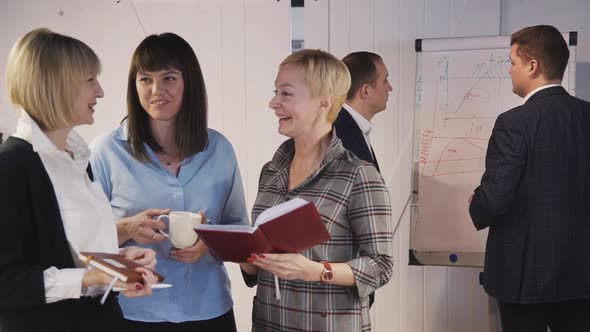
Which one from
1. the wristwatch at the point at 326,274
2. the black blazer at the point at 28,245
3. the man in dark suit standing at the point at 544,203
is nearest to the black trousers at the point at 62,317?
the black blazer at the point at 28,245

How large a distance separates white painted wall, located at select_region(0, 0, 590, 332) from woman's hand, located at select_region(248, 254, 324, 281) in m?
1.86

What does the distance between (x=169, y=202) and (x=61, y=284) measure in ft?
1.76

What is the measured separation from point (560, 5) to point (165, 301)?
2.66m

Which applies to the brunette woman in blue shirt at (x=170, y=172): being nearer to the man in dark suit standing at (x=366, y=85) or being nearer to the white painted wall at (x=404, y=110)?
the man in dark suit standing at (x=366, y=85)

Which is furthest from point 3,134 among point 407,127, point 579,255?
point 579,255

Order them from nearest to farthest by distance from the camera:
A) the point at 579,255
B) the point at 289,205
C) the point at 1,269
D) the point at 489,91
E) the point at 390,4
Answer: the point at 1,269, the point at 289,205, the point at 579,255, the point at 489,91, the point at 390,4

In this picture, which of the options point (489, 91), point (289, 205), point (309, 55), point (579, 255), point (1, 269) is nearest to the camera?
point (1, 269)

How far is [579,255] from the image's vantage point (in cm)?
233

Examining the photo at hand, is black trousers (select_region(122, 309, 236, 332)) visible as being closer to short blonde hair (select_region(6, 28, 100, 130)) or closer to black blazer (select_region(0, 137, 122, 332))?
black blazer (select_region(0, 137, 122, 332))

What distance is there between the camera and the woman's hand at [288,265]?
1502mm

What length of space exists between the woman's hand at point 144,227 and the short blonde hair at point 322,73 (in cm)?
52

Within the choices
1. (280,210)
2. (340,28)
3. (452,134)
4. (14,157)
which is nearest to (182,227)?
(280,210)

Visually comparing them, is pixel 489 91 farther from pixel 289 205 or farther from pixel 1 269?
pixel 1 269

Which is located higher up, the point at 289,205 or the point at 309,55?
the point at 309,55
